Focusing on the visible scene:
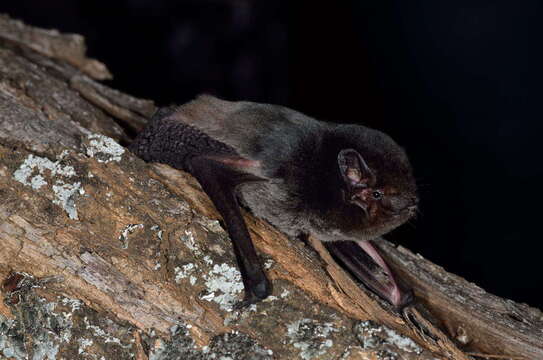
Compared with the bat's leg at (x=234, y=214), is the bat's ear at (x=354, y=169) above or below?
above

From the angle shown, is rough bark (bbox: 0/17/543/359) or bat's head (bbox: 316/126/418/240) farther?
bat's head (bbox: 316/126/418/240)

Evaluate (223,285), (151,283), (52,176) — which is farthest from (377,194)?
(52,176)

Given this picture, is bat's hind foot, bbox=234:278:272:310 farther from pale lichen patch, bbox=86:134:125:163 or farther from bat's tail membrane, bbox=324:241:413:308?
pale lichen patch, bbox=86:134:125:163

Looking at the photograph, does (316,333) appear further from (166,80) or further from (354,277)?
(166,80)

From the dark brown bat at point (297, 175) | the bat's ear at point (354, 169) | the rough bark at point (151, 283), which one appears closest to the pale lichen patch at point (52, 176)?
the rough bark at point (151, 283)

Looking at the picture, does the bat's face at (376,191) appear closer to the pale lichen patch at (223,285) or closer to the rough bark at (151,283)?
the rough bark at (151,283)

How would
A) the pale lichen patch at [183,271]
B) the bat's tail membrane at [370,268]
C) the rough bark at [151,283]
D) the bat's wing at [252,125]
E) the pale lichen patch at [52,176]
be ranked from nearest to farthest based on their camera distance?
the rough bark at [151,283]
the pale lichen patch at [183,271]
the pale lichen patch at [52,176]
the bat's wing at [252,125]
the bat's tail membrane at [370,268]

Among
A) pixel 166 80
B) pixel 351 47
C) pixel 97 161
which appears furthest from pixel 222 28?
pixel 97 161

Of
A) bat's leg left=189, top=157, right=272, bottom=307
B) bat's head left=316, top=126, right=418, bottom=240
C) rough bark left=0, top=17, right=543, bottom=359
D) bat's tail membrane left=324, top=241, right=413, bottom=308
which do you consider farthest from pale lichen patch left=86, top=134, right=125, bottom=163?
bat's tail membrane left=324, top=241, right=413, bottom=308
